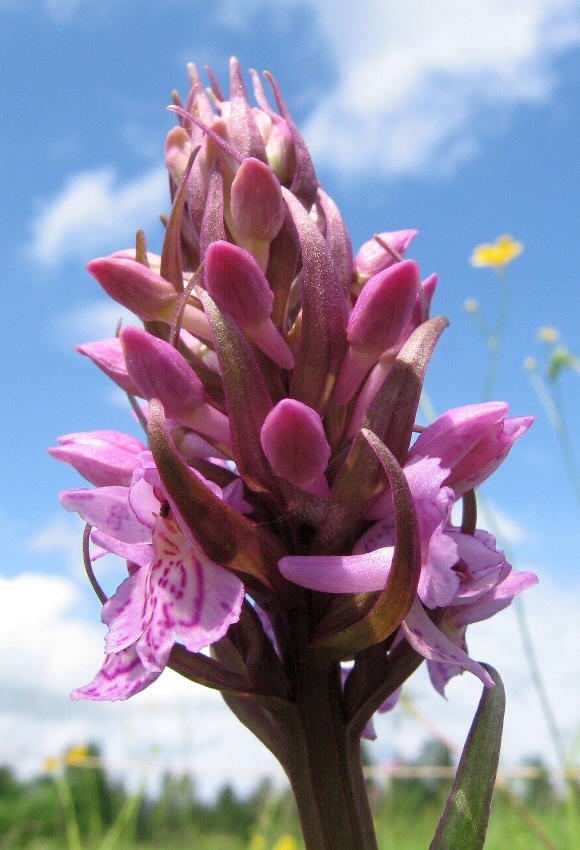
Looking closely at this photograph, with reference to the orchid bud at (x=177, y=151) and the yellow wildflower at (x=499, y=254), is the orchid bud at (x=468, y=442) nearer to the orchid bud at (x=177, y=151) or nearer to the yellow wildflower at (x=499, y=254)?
the orchid bud at (x=177, y=151)

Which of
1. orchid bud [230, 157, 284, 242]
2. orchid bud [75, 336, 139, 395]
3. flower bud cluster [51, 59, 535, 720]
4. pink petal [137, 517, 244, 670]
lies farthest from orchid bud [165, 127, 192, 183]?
pink petal [137, 517, 244, 670]

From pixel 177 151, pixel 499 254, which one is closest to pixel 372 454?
pixel 177 151

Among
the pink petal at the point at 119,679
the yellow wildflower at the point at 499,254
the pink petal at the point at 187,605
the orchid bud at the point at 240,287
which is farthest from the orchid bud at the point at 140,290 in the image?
the yellow wildflower at the point at 499,254

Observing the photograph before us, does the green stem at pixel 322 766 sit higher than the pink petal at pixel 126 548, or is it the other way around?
the pink petal at pixel 126 548

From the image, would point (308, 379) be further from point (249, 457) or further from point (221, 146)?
point (221, 146)

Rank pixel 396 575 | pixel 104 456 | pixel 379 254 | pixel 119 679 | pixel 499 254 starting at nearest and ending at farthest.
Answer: pixel 396 575 → pixel 119 679 → pixel 104 456 → pixel 379 254 → pixel 499 254

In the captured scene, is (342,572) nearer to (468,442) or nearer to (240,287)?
(468,442)

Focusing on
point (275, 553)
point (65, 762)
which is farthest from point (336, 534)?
point (65, 762)
